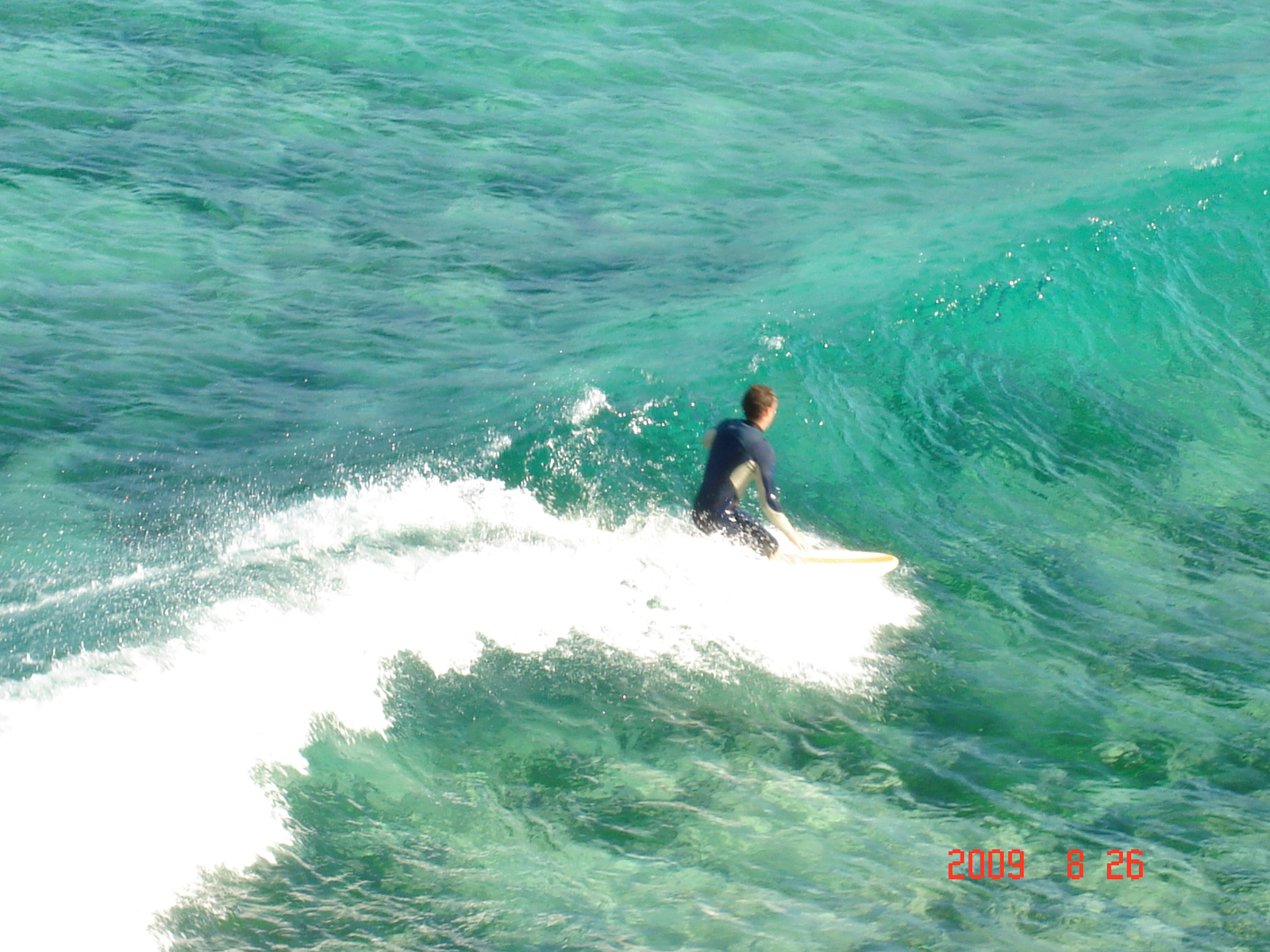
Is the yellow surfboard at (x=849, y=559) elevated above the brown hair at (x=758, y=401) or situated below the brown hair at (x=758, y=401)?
below

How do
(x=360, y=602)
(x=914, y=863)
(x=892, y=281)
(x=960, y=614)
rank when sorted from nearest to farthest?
1. (x=914, y=863)
2. (x=360, y=602)
3. (x=960, y=614)
4. (x=892, y=281)

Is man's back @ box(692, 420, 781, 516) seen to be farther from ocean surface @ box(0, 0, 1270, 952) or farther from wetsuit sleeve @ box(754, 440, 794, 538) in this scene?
ocean surface @ box(0, 0, 1270, 952)

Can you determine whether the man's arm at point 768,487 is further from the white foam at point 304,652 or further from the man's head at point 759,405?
the white foam at point 304,652

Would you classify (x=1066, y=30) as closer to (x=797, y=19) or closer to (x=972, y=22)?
(x=972, y=22)

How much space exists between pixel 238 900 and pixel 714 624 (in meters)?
4.19

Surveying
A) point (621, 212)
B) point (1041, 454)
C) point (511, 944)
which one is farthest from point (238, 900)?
point (621, 212)

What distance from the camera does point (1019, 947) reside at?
6449 mm
